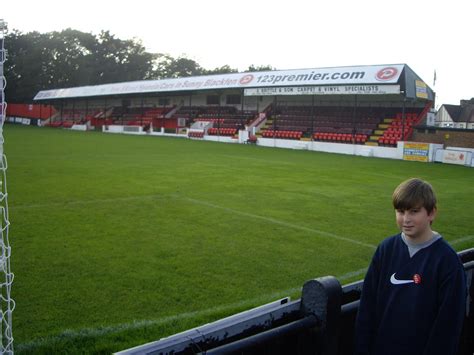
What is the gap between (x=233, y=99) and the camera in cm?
4553

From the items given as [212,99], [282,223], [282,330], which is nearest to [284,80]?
[212,99]

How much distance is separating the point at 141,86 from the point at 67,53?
43438mm

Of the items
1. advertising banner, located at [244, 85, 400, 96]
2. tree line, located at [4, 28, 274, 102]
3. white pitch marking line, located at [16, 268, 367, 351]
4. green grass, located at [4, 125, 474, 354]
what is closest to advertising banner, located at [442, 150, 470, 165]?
advertising banner, located at [244, 85, 400, 96]

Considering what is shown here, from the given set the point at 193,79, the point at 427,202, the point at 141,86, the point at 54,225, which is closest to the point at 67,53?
the point at 141,86

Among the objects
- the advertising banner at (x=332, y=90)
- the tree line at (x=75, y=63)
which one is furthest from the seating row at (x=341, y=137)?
the tree line at (x=75, y=63)

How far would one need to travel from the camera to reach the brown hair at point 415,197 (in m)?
2.45

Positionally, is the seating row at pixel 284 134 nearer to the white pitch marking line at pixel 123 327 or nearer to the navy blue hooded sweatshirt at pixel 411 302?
the white pitch marking line at pixel 123 327

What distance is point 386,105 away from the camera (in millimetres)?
34719

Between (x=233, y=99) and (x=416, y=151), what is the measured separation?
75.7ft

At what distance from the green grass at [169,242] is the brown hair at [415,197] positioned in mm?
2608

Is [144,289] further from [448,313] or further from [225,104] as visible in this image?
[225,104]

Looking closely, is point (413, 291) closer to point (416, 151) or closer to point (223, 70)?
point (416, 151)

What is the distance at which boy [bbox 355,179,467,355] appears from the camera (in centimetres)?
229

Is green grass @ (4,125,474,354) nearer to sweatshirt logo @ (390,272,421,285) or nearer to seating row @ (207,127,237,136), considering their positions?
sweatshirt logo @ (390,272,421,285)
